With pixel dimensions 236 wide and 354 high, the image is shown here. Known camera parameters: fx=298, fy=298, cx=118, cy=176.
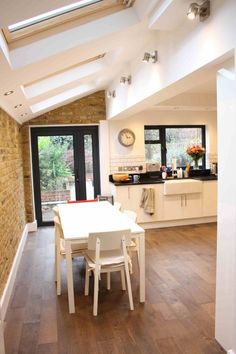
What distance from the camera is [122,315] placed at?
280 cm

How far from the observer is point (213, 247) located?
4621 millimetres

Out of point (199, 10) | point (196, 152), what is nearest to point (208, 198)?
point (196, 152)

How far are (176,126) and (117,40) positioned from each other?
3.90 metres

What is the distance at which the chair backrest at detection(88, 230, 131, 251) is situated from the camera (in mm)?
2758

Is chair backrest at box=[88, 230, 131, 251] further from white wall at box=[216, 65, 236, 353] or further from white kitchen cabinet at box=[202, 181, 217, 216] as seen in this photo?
white kitchen cabinet at box=[202, 181, 217, 216]

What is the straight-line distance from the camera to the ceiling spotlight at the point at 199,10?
2.02 meters

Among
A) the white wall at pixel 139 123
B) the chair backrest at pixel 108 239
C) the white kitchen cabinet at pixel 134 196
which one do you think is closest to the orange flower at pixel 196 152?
the white wall at pixel 139 123

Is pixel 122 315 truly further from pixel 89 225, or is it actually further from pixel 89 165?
pixel 89 165

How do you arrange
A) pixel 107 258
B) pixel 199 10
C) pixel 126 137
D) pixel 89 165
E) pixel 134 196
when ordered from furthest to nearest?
pixel 89 165, pixel 126 137, pixel 134 196, pixel 107 258, pixel 199 10

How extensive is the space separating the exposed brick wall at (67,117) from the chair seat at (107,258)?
314 cm

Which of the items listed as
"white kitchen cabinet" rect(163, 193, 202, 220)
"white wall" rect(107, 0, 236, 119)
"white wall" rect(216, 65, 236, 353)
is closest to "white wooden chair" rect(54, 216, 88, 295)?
"white wall" rect(216, 65, 236, 353)

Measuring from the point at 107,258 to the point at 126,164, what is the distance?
3.38 m

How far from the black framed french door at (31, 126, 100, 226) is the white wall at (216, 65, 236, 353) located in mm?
4329

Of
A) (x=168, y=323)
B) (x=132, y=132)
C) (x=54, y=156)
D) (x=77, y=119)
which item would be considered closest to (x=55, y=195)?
(x=54, y=156)
